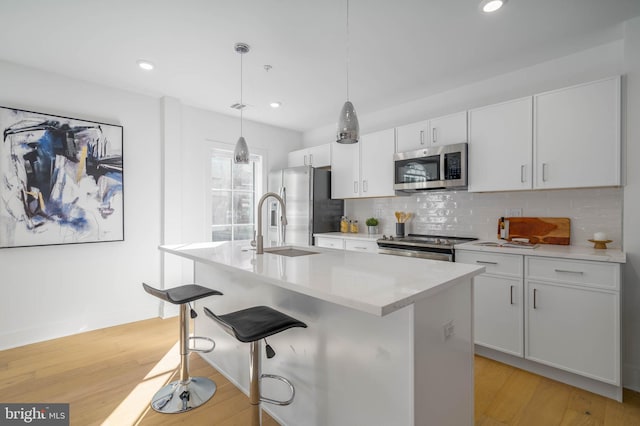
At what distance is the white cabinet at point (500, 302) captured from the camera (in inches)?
96.1

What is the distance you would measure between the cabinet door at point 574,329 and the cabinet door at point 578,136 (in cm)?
85

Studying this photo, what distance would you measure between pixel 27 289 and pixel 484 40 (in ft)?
15.0

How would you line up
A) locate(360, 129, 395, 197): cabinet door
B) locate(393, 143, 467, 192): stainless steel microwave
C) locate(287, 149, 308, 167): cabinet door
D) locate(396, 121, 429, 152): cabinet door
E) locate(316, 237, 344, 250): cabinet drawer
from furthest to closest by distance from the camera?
locate(287, 149, 308, 167): cabinet door
locate(316, 237, 344, 250): cabinet drawer
locate(360, 129, 395, 197): cabinet door
locate(396, 121, 429, 152): cabinet door
locate(393, 143, 467, 192): stainless steel microwave

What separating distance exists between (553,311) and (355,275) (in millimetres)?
1819

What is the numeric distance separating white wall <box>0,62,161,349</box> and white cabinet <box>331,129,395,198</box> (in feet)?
7.38

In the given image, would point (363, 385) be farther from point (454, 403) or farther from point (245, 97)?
point (245, 97)

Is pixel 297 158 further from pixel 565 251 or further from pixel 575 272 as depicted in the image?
pixel 575 272

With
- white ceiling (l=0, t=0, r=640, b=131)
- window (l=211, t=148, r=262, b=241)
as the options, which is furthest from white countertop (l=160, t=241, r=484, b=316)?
window (l=211, t=148, r=262, b=241)

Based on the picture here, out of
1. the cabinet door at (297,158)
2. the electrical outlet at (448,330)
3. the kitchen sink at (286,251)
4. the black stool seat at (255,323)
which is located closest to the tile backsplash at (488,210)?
the cabinet door at (297,158)

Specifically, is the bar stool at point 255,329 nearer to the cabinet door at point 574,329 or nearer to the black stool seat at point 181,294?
the black stool seat at point 181,294

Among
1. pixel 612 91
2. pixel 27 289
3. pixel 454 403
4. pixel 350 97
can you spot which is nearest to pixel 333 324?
pixel 454 403

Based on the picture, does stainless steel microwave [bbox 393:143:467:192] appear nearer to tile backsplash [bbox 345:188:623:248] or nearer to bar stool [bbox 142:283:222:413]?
tile backsplash [bbox 345:188:623:248]

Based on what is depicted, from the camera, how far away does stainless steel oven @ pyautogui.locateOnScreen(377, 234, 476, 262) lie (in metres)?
2.80

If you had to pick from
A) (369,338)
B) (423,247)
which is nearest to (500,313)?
(423,247)
